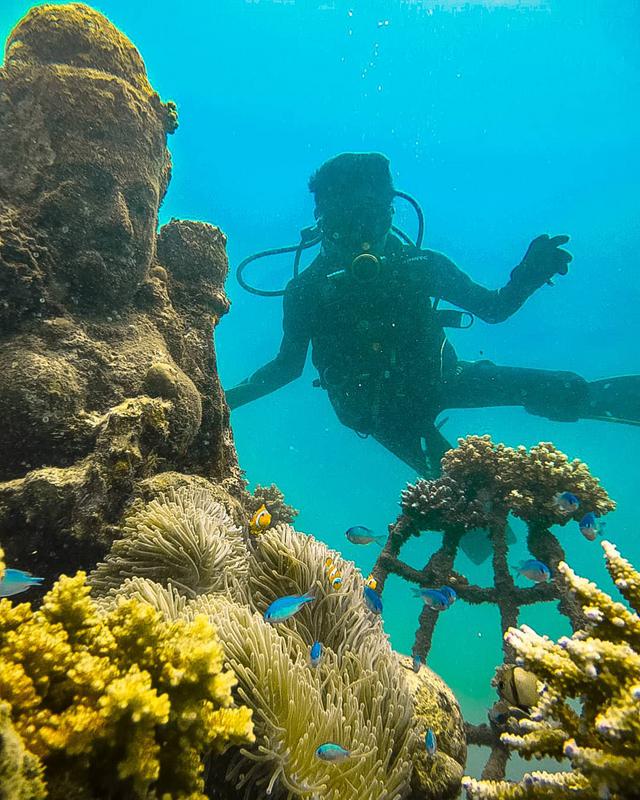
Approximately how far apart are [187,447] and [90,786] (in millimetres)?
2837

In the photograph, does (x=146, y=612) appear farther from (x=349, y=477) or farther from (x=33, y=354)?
(x=349, y=477)

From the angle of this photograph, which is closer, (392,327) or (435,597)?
(435,597)

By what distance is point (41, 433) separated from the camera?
10.6 feet

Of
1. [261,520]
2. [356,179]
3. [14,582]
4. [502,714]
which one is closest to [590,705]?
[502,714]

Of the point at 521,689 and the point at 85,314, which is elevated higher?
the point at 85,314

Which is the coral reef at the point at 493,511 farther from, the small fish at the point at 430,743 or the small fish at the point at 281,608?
the small fish at the point at 281,608

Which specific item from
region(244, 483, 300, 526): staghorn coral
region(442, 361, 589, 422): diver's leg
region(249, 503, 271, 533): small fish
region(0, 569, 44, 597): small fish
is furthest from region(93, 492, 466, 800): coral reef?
region(442, 361, 589, 422): diver's leg

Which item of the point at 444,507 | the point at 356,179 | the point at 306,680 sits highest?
the point at 356,179

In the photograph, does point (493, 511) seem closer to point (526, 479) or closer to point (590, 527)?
point (526, 479)

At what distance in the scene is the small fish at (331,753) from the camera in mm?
1773


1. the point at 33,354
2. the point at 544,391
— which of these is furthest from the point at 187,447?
the point at 544,391

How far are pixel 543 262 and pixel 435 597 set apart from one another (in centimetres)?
681

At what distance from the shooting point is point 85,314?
389 cm

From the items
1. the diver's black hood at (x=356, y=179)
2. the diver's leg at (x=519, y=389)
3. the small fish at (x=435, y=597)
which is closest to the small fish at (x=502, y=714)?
the small fish at (x=435, y=597)
